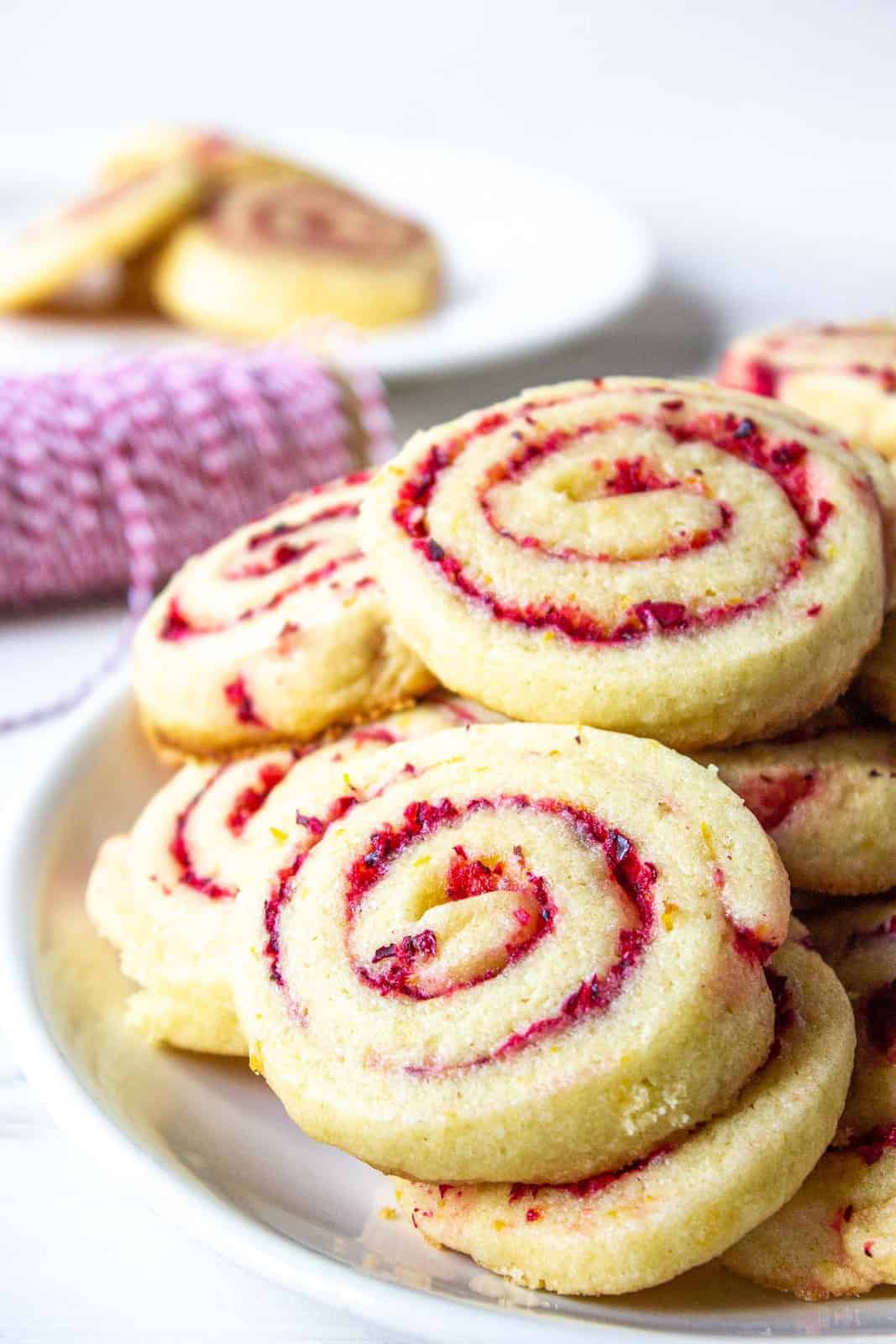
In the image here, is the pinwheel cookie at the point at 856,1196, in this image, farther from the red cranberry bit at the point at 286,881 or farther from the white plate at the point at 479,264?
the white plate at the point at 479,264

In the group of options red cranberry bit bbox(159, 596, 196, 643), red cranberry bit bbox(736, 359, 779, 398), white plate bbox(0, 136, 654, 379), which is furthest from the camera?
white plate bbox(0, 136, 654, 379)

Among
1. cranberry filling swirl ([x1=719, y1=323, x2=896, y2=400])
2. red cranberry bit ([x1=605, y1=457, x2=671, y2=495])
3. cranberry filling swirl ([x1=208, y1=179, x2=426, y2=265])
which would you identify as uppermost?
red cranberry bit ([x1=605, y1=457, x2=671, y2=495])

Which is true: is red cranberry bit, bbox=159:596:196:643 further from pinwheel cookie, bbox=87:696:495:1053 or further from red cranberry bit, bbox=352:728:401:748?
red cranberry bit, bbox=352:728:401:748

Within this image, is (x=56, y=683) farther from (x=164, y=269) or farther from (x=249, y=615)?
(x=164, y=269)

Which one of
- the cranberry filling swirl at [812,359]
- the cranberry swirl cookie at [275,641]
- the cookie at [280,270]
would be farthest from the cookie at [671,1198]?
the cookie at [280,270]

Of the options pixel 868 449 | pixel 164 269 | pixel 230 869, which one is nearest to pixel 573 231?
pixel 164 269

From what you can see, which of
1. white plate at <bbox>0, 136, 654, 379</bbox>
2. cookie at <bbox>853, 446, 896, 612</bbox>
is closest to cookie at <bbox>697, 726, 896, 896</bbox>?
cookie at <bbox>853, 446, 896, 612</bbox>

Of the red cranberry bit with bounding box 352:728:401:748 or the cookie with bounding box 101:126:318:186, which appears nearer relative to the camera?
the red cranberry bit with bounding box 352:728:401:748

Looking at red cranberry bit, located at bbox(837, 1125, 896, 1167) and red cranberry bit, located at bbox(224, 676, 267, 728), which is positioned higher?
red cranberry bit, located at bbox(224, 676, 267, 728)

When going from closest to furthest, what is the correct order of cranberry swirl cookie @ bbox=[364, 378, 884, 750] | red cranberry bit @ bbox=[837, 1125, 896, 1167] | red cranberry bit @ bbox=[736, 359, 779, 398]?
red cranberry bit @ bbox=[837, 1125, 896, 1167], cranberry swirl cookie @ bbox=[364, 378, 884, 750], red cranberry bit @ bbox=[736, 359, 779, 398]
